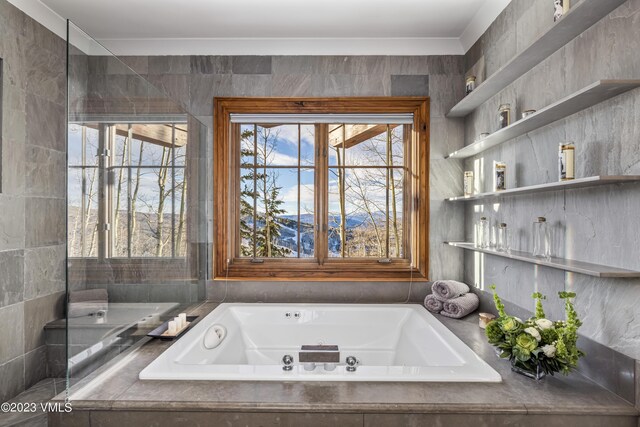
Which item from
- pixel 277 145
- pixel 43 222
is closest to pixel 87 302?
pixel 43 222

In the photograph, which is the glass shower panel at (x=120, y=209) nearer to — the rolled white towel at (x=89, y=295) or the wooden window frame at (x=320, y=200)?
the rolled white towel at (x=89, y=295)

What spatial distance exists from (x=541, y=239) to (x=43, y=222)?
2.63 metres

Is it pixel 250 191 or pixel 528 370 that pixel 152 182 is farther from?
pixel 528 370

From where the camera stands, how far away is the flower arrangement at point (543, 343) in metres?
1.33

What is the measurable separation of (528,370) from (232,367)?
1176 mm

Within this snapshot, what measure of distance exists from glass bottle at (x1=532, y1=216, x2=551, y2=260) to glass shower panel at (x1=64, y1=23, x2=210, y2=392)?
6.13 ft

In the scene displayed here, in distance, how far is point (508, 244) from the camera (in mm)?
2002

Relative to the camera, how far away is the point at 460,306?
2215 mm

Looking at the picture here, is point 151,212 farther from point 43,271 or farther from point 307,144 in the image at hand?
point 307,144

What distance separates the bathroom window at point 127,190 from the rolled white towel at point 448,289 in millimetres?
1638

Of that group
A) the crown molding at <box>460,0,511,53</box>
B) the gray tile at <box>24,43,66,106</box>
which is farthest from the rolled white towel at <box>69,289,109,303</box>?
the crown molding at <box>460,0,511,53</box>

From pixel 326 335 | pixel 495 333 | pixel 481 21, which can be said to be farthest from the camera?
pixel 326 335

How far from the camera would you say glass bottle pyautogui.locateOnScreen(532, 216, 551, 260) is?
160 centimetres

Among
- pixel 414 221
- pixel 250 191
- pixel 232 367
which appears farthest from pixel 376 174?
pixel 232 367
